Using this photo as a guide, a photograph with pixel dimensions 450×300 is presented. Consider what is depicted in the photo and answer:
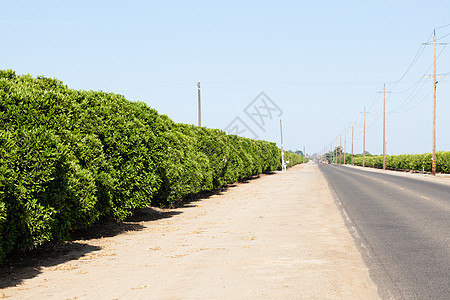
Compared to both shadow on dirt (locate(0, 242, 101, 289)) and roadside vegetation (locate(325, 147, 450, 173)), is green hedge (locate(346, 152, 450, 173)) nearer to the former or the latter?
roadside vegetation (locate(325, 147, 450, 173))

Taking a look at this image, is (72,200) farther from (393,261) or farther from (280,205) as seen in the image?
(280,205)

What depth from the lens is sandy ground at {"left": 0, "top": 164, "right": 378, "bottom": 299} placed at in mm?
5738

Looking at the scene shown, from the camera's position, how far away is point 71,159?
827cm

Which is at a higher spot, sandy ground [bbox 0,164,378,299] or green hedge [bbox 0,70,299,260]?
green hedge [bbox 0,70,299,260]

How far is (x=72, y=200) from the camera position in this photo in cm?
804

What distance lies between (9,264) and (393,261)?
7009 mm

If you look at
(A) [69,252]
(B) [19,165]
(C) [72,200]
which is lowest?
(A) [69,252]

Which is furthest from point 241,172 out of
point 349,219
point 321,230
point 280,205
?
point 321,230

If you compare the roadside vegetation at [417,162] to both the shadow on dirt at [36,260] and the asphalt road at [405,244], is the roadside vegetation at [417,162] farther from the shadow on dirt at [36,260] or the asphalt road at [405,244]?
the shadow on dirt at [36,260]

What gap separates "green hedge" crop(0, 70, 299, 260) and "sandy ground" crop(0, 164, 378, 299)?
0.76 meters

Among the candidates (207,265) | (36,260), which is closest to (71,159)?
(36,260)

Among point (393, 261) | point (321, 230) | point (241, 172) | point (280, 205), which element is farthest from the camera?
point (241, 172)

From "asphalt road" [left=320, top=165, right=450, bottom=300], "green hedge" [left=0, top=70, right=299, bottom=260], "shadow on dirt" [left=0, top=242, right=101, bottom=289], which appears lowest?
"shadow on dirt" [left=0, top=242, right=101, bottom=289]

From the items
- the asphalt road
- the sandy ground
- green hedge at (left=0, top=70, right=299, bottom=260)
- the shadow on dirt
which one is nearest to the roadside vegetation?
the asphalt road
